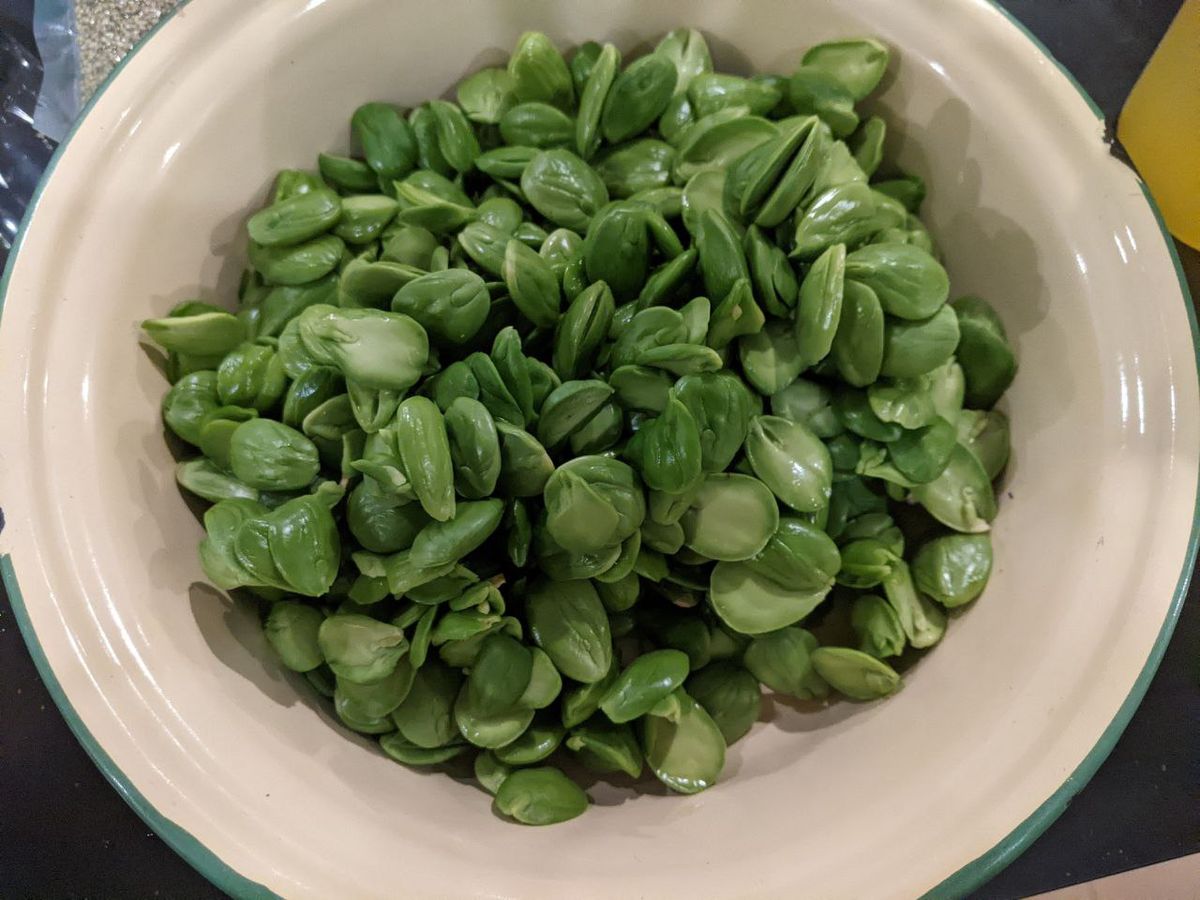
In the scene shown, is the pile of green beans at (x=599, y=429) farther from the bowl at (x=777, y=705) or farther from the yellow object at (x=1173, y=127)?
the yellow object at (x=1173, y=127)

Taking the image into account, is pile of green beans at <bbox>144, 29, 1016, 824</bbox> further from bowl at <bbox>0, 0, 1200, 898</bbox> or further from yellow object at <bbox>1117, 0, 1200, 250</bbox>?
yellow object at <bbox>1117, 0, 1200, 250</bbox>

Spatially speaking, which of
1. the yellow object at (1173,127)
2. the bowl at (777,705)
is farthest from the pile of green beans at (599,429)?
the yellow object at (1173,127)

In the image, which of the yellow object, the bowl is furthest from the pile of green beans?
the yellow object

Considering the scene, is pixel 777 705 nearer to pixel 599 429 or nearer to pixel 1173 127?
pixel 599 429

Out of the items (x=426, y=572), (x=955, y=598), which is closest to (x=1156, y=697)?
(x=955, y=598)

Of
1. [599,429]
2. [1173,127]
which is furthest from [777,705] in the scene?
[1173,127]

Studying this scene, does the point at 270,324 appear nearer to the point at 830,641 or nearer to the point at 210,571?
the point at 210,571

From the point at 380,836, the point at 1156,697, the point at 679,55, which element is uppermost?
the point at 679,55
